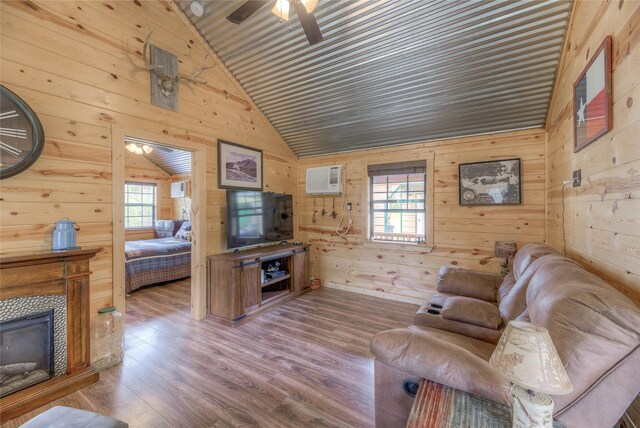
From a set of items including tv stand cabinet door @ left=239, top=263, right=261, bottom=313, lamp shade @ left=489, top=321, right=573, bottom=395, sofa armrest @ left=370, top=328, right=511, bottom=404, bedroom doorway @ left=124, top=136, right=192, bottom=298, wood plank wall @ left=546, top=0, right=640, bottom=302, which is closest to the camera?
lamp shade @ left=489, top=321, right=573, bottom=395

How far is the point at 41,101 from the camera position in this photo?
204 cm

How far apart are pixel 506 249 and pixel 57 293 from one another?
409cm

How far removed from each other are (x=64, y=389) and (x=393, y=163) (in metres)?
4.07

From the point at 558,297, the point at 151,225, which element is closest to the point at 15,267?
the point at 558,297

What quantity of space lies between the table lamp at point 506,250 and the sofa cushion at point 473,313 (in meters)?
1.32

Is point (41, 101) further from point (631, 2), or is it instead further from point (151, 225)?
point (151, 225)

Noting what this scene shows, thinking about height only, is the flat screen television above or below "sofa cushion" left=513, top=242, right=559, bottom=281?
above

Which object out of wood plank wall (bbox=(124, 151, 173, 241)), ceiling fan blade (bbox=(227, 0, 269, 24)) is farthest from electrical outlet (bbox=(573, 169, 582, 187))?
wood plank wall (bbox=(124, 151, 173, 241))

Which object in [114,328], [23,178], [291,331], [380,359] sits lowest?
[291,331]

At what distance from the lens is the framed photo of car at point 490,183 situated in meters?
3.16

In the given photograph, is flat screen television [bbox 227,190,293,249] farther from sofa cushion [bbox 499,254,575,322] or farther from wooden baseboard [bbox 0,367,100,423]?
sofa cushion [bbox 499,254,575,322]

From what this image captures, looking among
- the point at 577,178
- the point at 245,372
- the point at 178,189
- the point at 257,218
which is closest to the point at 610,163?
the point at 577,178

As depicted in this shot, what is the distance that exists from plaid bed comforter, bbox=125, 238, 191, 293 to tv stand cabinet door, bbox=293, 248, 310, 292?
2.30m

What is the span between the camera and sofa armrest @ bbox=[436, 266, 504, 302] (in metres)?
Answer: 2.46
